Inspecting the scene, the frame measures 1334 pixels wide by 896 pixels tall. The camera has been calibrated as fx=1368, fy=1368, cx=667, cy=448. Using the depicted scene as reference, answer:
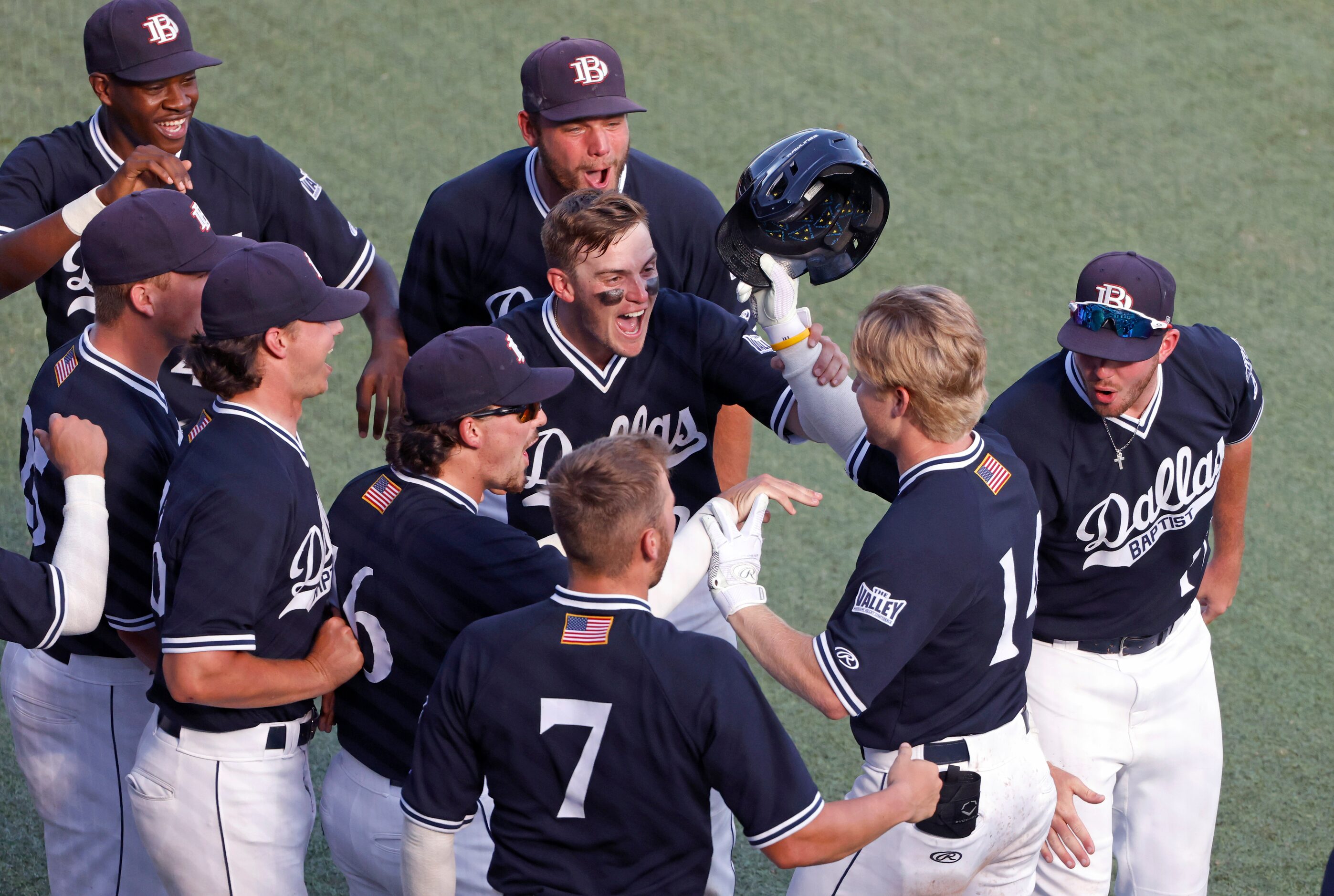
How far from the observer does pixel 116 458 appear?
2.89m

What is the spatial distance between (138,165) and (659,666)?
6.62 ft

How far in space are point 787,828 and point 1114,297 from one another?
1568 mm

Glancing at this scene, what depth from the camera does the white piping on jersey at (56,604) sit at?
2.66 meters

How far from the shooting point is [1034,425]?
3.22 m

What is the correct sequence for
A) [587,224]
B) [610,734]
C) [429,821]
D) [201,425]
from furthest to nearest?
[587,224]
[201,425]
[429,821]
[610,734]

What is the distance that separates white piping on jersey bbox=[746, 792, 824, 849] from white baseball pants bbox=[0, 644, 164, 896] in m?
1.66

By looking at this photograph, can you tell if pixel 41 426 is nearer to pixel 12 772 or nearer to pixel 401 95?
pixel 12 772

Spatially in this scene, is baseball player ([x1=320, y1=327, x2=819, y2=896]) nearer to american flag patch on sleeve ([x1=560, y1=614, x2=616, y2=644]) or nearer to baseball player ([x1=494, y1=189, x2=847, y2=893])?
american flag patch on sleeve ([x1=560, y1=614, x2=616, y2=644])

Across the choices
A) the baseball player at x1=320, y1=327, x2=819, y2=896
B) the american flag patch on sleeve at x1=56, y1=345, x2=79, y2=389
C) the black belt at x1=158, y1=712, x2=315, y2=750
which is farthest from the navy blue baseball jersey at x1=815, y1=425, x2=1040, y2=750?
the american flag patch on sleeve at x1=56, y1=345, x2=79, y2=389

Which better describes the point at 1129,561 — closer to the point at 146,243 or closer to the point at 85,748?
the point at 146,243

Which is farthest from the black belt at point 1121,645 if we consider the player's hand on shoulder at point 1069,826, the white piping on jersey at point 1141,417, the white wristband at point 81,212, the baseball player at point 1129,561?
the white wristband at point 81,212

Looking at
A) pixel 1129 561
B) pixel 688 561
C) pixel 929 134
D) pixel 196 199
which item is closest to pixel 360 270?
pixel 196 199

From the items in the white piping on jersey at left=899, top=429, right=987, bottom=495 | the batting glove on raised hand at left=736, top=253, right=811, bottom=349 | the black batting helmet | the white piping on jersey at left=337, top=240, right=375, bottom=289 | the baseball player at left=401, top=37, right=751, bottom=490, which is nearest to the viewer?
the white piping on jersey at left=899, top=429, right=987, bottom=495

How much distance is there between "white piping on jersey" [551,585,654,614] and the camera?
7.36ft
